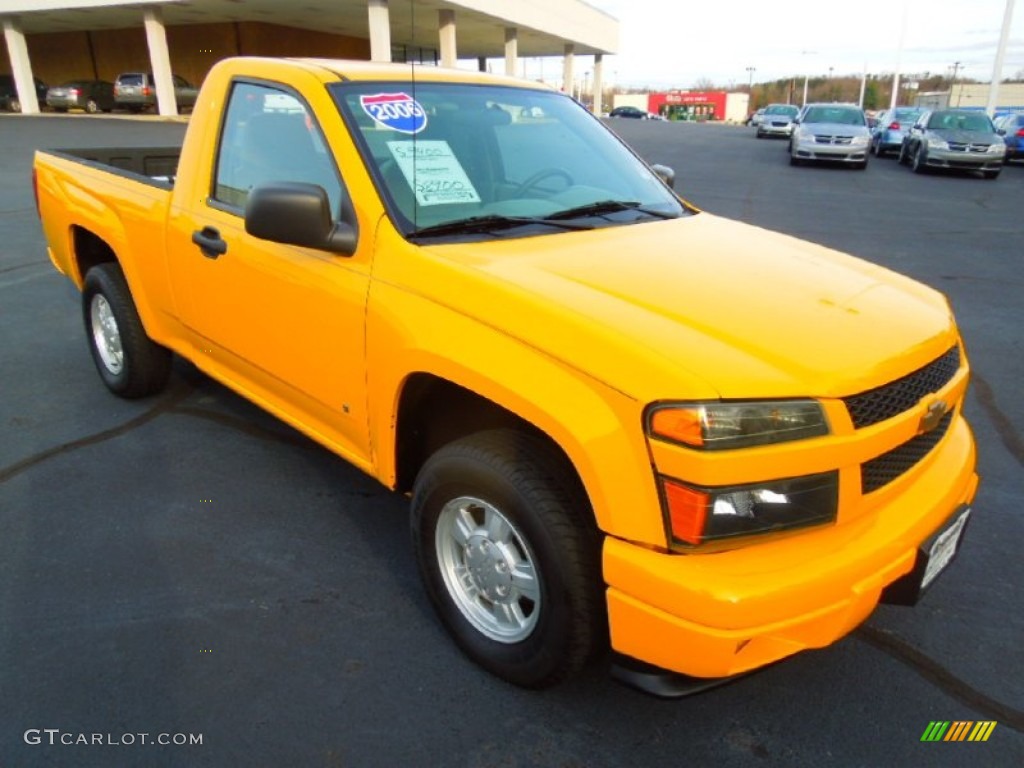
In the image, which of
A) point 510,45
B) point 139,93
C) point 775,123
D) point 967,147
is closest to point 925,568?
point 967,147

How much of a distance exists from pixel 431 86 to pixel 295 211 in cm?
105

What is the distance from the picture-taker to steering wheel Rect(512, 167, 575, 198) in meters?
3.08

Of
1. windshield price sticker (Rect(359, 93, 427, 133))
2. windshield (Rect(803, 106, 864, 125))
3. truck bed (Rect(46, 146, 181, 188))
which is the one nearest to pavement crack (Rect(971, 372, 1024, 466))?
windshield price sticker (Rect(359, 93, 427, 133))

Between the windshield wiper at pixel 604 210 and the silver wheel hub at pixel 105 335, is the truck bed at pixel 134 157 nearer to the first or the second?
the silver wheel hub at pixel 105 335

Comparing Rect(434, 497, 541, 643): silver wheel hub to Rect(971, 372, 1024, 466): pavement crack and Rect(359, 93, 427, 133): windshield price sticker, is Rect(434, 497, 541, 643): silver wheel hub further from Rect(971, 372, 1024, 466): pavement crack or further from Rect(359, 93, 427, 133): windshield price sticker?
Rect(971, 372, 1024, 466): pavement crack

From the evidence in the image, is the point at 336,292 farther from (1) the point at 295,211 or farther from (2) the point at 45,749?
(2) the point at 45,749

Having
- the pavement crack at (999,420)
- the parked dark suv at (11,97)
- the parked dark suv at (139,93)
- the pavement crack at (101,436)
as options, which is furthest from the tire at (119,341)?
the parked dark suv at (11,97)

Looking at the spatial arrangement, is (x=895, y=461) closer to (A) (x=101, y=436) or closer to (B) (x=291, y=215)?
(B) (x=291, y=215)

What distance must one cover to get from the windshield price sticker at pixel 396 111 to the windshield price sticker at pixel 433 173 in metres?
0.09

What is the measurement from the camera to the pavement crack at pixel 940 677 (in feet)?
7.86

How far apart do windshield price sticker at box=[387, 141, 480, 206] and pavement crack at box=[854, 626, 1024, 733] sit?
212cm

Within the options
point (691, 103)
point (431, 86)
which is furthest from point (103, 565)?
point (691, 103)

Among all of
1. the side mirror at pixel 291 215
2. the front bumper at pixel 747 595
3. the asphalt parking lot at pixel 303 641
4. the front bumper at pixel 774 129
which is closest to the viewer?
the front bumper at pixel 747 595

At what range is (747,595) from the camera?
1839mm
